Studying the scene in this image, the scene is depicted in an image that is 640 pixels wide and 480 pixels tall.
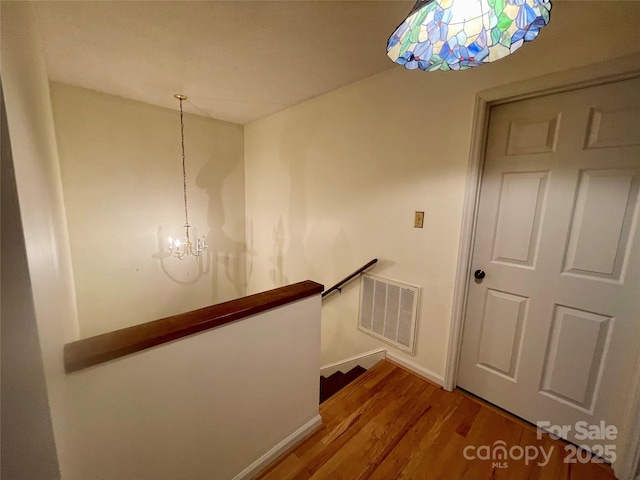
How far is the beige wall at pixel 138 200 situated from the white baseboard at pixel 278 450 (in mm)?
2336

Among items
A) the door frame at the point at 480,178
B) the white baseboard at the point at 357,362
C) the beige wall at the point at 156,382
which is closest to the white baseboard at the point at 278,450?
the beige wall at the point at 156,382

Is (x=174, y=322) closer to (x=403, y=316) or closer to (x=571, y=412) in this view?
(x=403, y=316)

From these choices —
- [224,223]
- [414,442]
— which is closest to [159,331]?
[414,442]

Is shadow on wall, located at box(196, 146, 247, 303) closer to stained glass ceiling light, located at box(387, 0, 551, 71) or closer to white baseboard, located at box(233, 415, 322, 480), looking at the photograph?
white baseboard, located at box(233, 415, 322, 480)

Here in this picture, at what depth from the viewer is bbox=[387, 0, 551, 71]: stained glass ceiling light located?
774mm

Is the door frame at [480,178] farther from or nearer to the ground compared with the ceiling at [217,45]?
nearer to the ground

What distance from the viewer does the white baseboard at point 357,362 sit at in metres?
2.14

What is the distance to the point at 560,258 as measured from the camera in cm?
134

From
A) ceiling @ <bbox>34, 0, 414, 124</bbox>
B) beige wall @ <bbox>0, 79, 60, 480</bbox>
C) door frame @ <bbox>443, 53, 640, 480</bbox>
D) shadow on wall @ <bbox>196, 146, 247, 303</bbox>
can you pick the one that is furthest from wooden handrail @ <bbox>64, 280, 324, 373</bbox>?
shadow on wall @ <bbox>196, 146, 247, 303</bbox>

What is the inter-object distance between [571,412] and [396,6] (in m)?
2.38

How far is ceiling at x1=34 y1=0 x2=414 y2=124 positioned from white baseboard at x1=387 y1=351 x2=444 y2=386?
2.23 meters

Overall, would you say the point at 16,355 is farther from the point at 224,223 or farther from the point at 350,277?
the point at 224,223

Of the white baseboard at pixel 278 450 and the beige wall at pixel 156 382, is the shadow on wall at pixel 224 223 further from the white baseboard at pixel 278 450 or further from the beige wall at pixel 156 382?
the white baseboard at pixel 278 450

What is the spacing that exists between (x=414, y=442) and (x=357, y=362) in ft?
2.85
